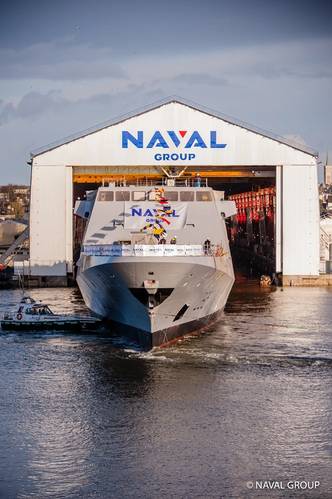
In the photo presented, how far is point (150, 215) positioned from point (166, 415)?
18879 mm

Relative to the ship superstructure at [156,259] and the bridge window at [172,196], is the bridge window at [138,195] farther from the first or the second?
the bridge window at [172,196]

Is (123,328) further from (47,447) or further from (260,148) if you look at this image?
(260,148)

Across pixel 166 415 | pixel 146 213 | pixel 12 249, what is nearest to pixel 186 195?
pixel 146 213

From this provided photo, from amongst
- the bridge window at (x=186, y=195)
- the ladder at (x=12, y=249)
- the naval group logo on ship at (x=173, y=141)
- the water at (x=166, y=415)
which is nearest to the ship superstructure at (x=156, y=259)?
the bridge window at (x=186, y=195)

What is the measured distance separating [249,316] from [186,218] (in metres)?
7.69

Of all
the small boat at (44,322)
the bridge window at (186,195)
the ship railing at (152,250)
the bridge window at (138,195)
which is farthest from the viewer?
the bridge window at (186,195)

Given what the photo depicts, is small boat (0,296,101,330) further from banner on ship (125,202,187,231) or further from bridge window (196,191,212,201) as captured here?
bridge window (196,191,212,201)

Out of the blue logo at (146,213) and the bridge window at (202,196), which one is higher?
the bridge window at (202,196)

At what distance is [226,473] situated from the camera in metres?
22.5

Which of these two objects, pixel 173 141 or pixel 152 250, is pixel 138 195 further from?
pixel 173 141

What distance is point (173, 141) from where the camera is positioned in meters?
63.8

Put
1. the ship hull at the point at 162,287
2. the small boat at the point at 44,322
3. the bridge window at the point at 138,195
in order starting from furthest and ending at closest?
Answer: the bridge window at the point at 138,195, the small boat at the point at 44,322, the ship hull at the point at 162,287

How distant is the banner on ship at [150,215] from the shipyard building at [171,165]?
54.2 ft

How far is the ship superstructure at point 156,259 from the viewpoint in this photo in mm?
36312
